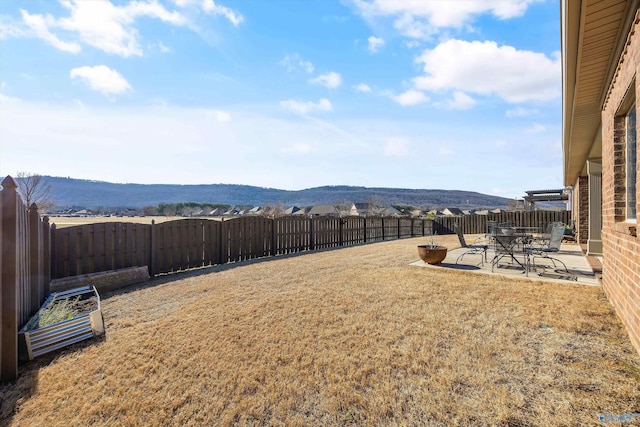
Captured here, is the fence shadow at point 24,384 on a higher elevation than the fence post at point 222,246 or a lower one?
lower

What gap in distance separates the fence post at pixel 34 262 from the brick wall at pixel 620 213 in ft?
22.3

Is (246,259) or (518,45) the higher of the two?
(518,45)

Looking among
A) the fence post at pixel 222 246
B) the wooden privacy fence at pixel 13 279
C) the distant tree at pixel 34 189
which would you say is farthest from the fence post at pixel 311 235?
the distant tree at pixel 34 189

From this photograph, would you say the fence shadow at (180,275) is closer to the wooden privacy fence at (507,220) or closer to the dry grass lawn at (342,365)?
the dry grass lawn at (342,365)

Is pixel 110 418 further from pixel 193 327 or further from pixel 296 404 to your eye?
pixel 193 327

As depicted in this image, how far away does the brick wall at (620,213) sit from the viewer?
112 inches

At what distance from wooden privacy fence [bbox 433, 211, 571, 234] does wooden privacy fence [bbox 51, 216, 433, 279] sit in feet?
35.5

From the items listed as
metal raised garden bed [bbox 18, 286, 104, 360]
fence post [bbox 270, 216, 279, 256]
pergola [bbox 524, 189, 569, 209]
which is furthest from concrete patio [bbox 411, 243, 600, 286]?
pergola [bbox 524, 189, 569, 209]

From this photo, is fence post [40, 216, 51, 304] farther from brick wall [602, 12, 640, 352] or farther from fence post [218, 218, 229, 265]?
brick wall [602, 12, 640, 352]

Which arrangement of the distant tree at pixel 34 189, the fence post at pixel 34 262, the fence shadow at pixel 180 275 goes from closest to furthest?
the fence post at pixel 34 262 → the fence shadow at pixel 180 275 → the distant tree at pixel 34 189

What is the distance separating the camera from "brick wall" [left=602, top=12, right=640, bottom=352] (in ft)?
9.33

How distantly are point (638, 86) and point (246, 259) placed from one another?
27.9 feet

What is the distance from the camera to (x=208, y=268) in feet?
25.2

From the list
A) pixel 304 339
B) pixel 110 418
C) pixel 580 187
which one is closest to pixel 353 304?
pixel 304 339
